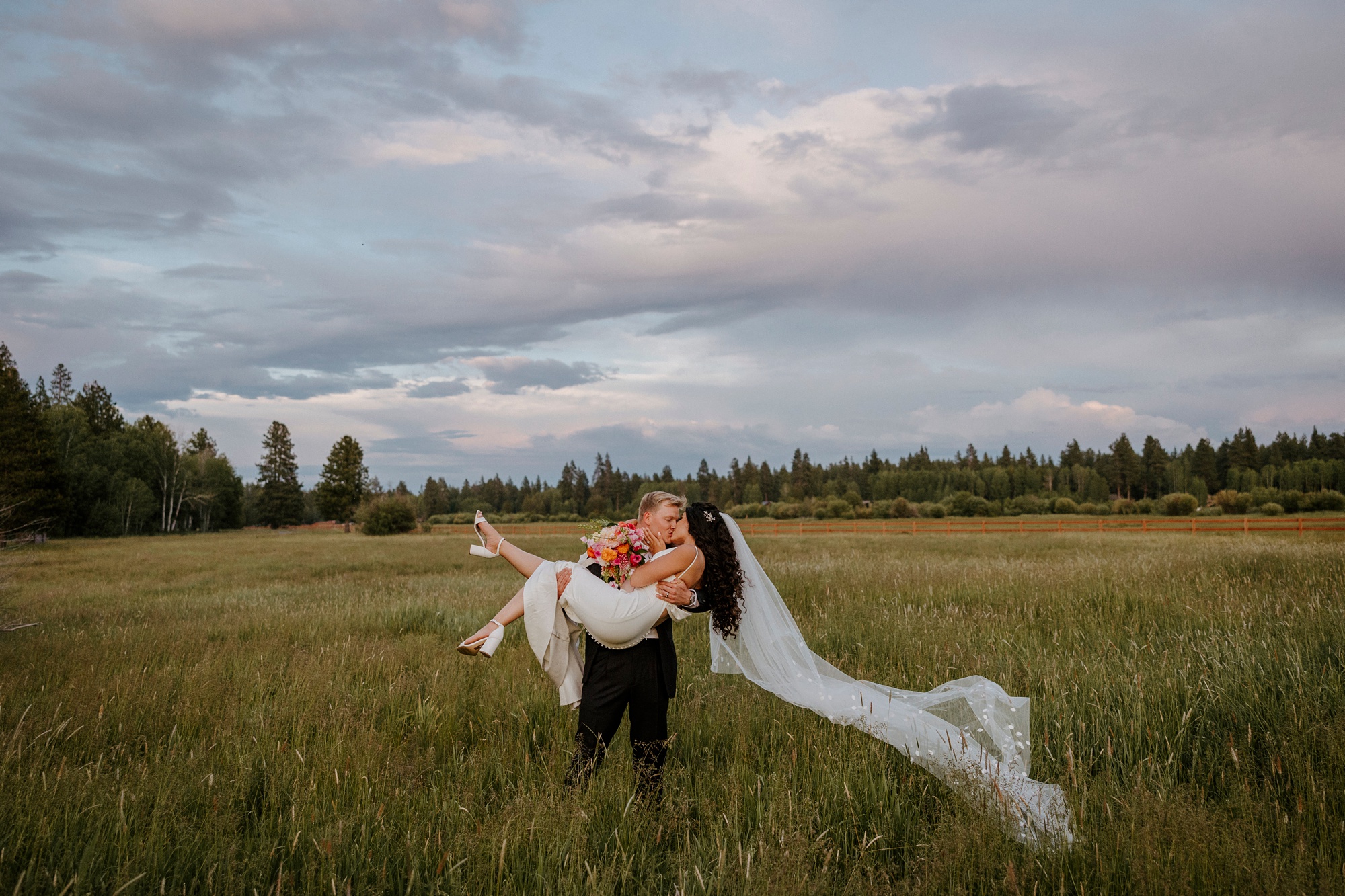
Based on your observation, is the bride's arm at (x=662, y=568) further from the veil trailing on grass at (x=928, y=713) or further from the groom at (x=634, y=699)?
the veil trailing on grass at (x=928, y=713)

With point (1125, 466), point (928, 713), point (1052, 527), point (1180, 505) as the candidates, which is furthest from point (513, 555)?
point (1125, 466)

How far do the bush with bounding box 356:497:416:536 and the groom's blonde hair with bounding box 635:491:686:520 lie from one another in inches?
2434

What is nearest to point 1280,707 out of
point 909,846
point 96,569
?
point 909,846

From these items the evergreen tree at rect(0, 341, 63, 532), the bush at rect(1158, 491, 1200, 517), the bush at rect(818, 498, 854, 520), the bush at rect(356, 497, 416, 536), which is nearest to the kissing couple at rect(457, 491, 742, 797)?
the evergreen tree at rect(0, 341, 63, 532)

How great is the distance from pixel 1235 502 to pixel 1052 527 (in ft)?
102

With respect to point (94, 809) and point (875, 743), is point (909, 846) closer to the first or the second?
point (875, 743)

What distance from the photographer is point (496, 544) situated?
4.83m

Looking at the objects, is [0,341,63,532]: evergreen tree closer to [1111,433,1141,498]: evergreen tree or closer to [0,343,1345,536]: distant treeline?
[0,343,1345,536]: distant treeline

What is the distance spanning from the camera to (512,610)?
473 cm

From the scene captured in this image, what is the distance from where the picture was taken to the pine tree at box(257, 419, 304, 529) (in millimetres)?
99000

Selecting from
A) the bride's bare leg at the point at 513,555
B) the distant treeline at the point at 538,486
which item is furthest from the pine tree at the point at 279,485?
the bride's bare leg at the point at 513,555

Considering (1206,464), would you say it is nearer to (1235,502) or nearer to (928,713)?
(1235,502)

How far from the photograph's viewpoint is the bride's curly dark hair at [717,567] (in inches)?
194

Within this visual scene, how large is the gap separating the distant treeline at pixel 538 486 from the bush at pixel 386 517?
0.15 m
